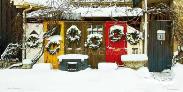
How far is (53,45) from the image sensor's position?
65.0 feet

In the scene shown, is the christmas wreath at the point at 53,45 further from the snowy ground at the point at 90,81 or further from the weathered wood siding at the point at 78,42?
the snowy ground at the point at 90,81

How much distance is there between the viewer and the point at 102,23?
1977cm

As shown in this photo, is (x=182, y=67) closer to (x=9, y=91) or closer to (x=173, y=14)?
(x=173, y=14)

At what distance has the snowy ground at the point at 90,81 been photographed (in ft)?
45.1

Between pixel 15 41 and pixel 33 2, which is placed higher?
pixel 33 2

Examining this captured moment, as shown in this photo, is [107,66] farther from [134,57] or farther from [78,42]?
[78,42]

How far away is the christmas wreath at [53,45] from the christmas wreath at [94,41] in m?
1.41

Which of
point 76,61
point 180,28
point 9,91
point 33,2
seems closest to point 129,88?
point 9,91

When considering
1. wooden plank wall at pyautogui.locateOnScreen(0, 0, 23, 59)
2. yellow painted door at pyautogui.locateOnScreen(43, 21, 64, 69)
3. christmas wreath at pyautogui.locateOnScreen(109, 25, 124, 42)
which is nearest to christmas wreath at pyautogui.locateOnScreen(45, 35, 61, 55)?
yellow painted door at pyautogui.locateOnScreen(43, 21, 64, 69)

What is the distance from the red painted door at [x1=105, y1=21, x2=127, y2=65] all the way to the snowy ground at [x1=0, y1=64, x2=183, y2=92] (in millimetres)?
1377

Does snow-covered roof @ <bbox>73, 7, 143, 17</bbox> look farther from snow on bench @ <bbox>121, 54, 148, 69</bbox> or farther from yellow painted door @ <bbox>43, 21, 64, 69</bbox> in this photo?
snow on bench @ <bbox>121, 54, 148, 69</bbox>

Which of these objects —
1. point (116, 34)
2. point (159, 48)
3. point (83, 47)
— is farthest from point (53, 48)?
point (159, 48)

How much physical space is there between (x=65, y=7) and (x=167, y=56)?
5.46 metres

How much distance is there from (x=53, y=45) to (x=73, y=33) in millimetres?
1111
